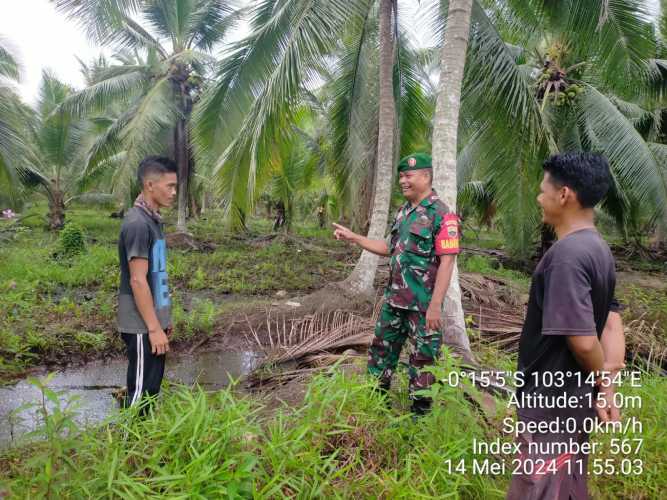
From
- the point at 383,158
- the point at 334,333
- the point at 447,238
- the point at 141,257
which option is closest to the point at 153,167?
the point at 141,257

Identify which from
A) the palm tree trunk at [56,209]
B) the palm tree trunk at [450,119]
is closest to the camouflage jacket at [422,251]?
the palm tree trunk at [450,119]

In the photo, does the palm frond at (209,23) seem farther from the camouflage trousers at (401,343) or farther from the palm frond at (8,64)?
the camouflage trousers at (401,343)

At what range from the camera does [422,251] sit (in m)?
2.81

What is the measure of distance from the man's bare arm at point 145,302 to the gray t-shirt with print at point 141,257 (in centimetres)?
5

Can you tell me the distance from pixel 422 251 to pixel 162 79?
37.6 ft

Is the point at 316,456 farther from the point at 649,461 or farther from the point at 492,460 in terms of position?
the point at 649,461

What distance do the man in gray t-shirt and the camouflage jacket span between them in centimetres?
142

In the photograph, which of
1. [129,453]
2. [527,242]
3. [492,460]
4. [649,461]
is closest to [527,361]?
[492,460]

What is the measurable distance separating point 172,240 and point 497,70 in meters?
9.33

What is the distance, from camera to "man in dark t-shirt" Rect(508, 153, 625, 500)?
1.49 metres

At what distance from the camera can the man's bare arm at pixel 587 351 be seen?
148cm

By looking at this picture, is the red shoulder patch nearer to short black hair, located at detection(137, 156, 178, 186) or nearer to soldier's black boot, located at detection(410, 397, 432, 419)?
soldier's black boot, located at detection(410, 397, 432, 419)

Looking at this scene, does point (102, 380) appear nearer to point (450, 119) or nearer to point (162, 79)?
point (450, 119)

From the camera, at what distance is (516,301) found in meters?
6.52
